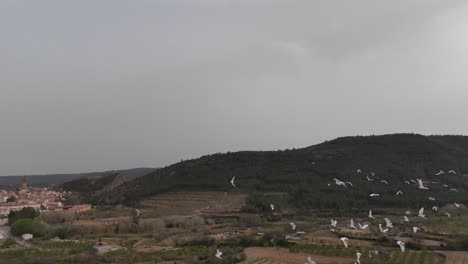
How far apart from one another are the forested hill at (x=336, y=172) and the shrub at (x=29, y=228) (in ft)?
112

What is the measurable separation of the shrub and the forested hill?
112 feet

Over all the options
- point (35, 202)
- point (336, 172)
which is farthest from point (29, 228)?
point (336, 172)

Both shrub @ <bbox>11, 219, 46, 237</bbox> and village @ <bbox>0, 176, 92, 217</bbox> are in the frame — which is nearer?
shrub @ <bbox>11, 219, 46, 237</bbox>

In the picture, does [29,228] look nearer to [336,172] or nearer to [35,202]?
[35,202]

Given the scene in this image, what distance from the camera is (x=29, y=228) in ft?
203

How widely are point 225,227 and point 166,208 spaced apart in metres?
21.5

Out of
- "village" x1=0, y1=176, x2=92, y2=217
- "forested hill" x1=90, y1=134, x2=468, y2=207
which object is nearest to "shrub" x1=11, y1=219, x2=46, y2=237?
"village" x1=0, y1=176, x2=92, y2=217

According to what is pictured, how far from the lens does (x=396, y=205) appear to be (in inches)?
2945

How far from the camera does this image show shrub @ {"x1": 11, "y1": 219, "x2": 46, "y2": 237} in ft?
203

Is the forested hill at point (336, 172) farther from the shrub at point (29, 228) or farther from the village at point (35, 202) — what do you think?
the shrub at point (29, 228)

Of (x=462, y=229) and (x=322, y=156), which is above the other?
(x=322, y=156)

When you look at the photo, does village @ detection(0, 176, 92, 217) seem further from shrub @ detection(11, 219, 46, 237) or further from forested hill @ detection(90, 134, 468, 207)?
shrub @ detection(11, 219, 46, 237)

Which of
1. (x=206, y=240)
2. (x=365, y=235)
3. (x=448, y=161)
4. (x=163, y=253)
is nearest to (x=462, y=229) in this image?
(x=365, y=235)

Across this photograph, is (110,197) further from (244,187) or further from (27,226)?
(27,226)
